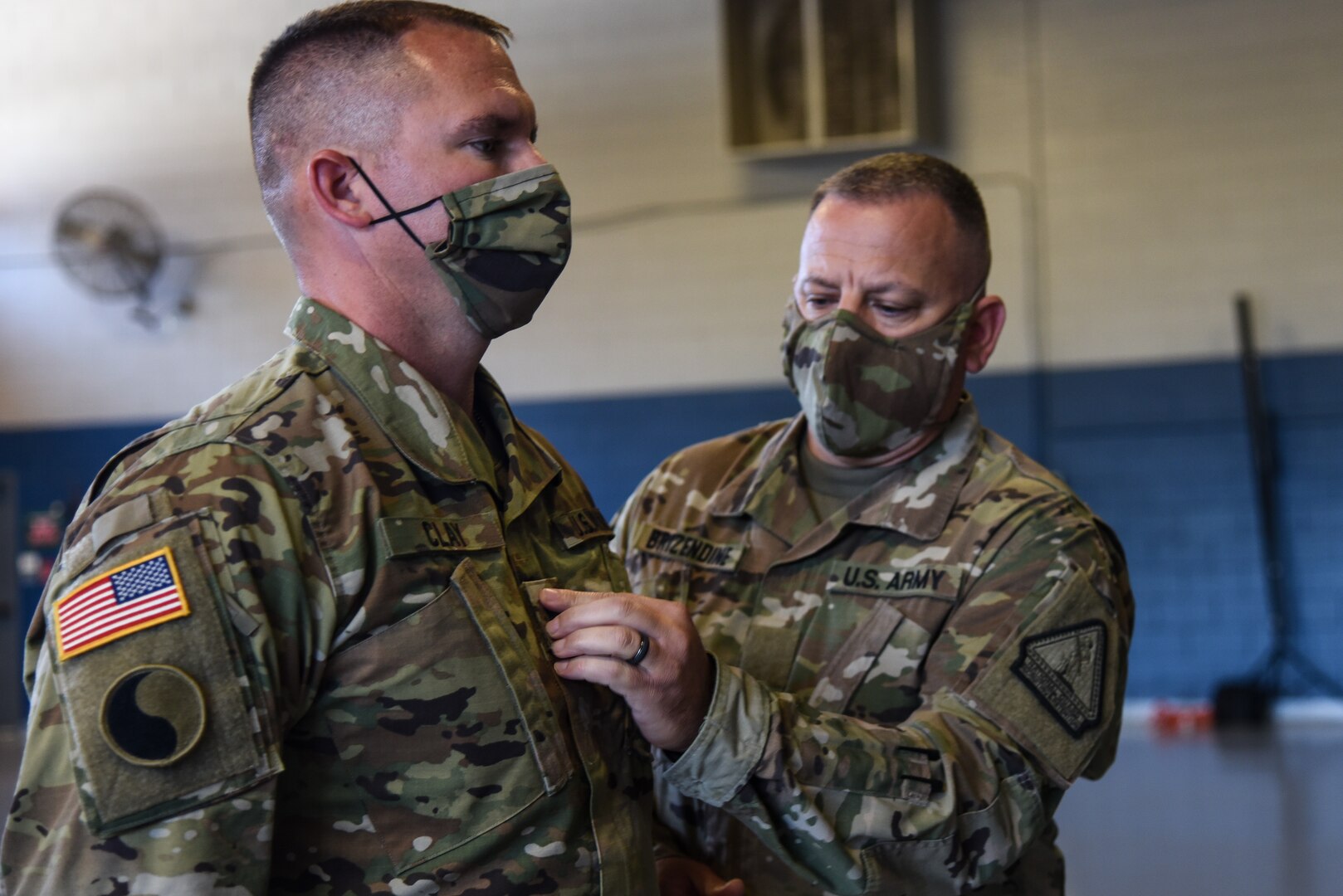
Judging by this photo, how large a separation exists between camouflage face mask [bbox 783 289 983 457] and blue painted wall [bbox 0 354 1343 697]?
19.2 feet

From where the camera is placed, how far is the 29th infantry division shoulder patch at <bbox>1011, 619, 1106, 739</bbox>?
1924 mm

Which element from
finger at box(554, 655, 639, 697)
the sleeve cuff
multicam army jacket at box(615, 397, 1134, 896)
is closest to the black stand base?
multicam army jacket at box(615, 397, 1134, 896)

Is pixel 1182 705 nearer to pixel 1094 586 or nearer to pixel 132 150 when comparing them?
pixel 1094 586

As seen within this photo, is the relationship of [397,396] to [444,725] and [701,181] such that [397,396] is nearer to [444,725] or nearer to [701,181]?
[444,725]

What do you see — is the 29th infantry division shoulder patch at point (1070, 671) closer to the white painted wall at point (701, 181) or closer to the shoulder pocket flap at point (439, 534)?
the shoulder pocket flap at point (439, 534)

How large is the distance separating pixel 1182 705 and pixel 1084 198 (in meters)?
2.85

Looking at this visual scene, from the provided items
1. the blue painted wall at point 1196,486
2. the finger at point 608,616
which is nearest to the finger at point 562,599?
the finger at point 608,616

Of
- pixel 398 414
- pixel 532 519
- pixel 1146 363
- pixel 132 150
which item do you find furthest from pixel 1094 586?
pixel 132 150

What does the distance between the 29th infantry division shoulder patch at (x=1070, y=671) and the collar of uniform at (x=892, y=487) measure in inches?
10.9

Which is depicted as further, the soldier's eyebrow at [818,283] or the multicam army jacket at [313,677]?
the soldier's eyebrow at [818,283]

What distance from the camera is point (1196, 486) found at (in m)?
7.66

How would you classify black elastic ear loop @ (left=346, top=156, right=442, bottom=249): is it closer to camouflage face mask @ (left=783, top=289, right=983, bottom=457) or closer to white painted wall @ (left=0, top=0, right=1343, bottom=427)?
camouflage face mask @ (left=783, top=289, right=983, bottom=457)

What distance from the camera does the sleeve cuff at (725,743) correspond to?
64.6 inches

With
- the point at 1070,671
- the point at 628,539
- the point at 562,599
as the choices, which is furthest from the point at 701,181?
the point at 562,599
